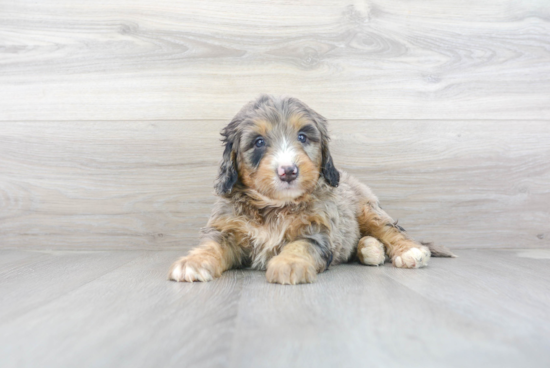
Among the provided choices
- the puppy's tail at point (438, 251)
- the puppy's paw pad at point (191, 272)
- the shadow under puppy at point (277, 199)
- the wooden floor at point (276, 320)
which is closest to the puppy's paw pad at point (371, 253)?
the shadow under puppy at point (277, 199)

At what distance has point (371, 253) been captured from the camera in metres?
2.59

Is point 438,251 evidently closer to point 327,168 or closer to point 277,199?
point 327,168

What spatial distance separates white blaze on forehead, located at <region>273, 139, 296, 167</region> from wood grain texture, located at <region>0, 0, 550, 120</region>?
1.08 metres

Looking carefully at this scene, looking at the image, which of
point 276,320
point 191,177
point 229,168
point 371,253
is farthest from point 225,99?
point 276,320

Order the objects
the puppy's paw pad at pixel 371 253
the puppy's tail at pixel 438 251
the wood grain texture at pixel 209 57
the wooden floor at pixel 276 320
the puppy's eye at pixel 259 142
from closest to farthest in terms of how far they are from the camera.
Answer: the wooden floor at pixel 276 320 < the puppy's eye at pixel 259 142 < the puppy's paw pad at pixel 371 253 < the puppy's tail at pixel 438 251 < the wood grain texture at pixel 209 57

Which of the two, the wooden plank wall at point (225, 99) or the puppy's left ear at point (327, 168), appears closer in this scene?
the puppy's left ear at point (327, 168)

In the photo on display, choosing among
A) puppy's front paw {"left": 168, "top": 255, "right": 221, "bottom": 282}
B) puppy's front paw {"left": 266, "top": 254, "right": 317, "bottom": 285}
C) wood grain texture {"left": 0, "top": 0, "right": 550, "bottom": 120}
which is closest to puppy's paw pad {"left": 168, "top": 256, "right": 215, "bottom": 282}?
puppy's front paw {"left": 168, "top": 255, "right": 221, "bottom": 282}

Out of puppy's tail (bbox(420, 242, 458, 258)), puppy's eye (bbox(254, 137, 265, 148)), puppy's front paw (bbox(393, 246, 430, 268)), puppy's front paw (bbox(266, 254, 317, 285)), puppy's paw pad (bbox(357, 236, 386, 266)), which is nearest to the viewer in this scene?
puppy's front paw (bbox(266, 254, 317, 285))

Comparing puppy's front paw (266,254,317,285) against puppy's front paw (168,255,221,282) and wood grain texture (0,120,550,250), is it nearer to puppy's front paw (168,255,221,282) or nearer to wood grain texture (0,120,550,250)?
puppy's front paw (168,255,221,282)

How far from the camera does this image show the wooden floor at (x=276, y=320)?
1140 mm

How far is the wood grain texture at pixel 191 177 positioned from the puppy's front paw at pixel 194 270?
121cm

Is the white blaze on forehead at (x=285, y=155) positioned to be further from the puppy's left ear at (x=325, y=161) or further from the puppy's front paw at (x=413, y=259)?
the puppy's front paw at (x=413, y=259)

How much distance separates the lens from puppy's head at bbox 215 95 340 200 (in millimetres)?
2223

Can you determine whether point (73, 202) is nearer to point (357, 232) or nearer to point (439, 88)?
point (357, 232)
